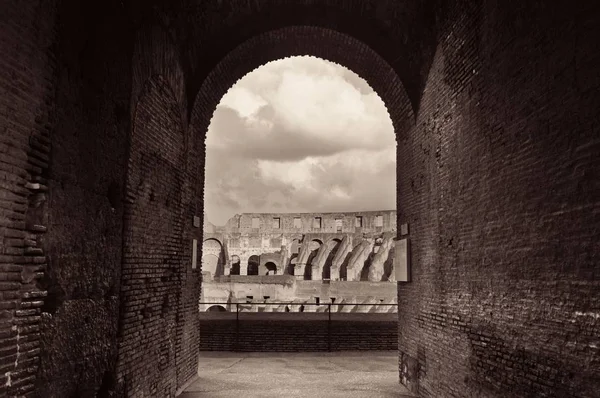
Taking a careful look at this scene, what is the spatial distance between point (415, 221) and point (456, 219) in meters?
1.78

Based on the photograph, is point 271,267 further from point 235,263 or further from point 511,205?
point 511,205

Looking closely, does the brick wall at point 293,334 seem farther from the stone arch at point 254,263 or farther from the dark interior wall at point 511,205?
the stone arch at point 254,263

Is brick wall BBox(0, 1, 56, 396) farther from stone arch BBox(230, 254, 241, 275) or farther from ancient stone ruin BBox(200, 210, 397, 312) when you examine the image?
stone arch BBox(230, 254, 241, 275)

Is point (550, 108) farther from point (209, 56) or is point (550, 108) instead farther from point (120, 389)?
point (209, 56)

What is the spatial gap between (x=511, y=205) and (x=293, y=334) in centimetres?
841

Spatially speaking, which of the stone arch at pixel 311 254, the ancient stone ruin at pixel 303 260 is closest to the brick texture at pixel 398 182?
the ancient stone ruin at pixel 303 260

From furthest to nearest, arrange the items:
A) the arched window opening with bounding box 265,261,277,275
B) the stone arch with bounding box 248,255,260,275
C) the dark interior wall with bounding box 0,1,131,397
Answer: the stone arch with bounding box 248,255,260,275 < the arched window opening with bounding box 265,261,277,275 < the dark interior wall with bounding box 0,1,131,397

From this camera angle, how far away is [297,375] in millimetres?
9562

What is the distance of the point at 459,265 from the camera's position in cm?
640

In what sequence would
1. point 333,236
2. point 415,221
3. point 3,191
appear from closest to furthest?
point 3,191 → point 415,221 → point 333,236

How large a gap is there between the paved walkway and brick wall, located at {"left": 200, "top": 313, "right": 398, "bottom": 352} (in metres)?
0.37

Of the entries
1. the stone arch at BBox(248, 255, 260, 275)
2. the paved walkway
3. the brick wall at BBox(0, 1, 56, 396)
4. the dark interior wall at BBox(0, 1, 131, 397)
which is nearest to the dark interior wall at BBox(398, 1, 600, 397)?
the paved walkway

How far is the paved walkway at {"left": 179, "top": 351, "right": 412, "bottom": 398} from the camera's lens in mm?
8180

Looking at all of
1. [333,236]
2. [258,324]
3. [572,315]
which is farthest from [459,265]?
[333,236]
